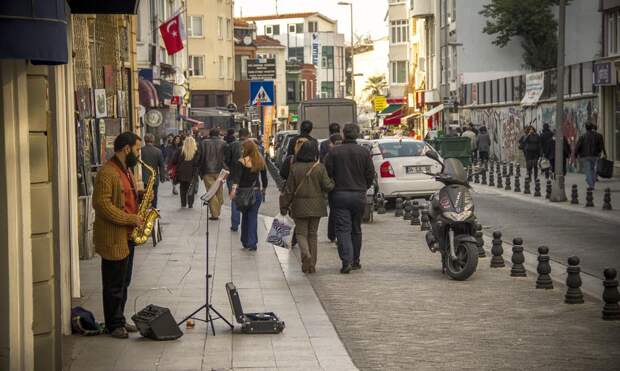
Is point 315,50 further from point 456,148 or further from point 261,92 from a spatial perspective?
point 261,92

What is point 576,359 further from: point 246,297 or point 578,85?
point 578,85

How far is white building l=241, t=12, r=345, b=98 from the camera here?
490 feet

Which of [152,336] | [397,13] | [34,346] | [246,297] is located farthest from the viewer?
[397,13]

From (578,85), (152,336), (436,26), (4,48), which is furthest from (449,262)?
(436,26)

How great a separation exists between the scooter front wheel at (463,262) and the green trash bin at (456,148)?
101ft

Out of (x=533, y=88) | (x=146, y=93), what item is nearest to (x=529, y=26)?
(x=533, y=88)

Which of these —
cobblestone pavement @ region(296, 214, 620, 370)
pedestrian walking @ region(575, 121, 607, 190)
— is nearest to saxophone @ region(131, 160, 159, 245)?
cobblestone pavement @ region(296, 214, 620, 370)

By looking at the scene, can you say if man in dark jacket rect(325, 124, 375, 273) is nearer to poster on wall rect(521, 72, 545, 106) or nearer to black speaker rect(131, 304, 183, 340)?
black speaker rect(131, 304, 183, 340)

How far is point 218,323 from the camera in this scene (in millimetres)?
12039

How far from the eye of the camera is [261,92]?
38000mm

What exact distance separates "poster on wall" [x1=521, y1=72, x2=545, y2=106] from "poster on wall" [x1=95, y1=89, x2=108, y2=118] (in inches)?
1236

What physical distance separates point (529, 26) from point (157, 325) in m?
54.8

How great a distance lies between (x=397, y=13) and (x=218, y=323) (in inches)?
3495

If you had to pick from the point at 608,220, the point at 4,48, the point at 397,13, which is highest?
the point at 397,13
